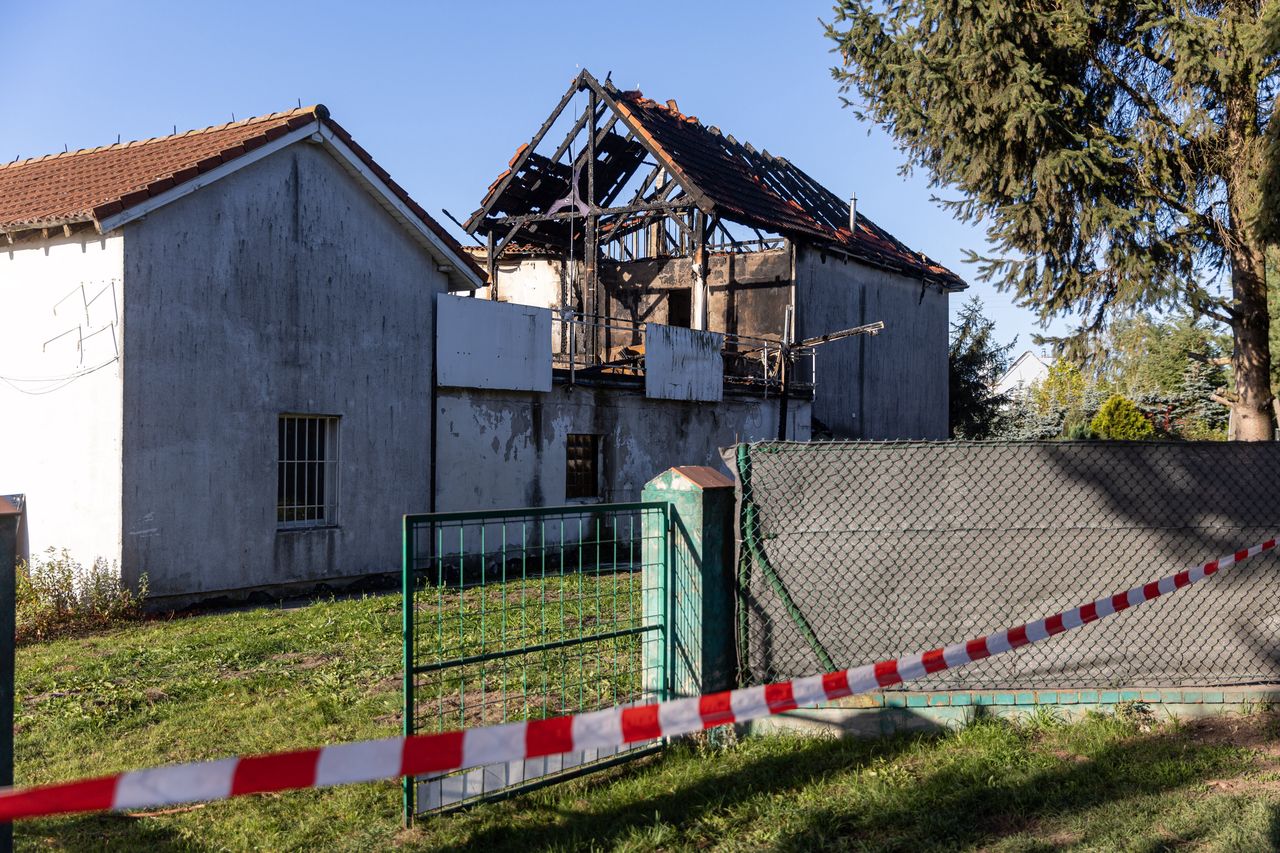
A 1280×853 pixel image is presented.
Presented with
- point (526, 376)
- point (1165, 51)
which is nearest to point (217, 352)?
point (526, 376)

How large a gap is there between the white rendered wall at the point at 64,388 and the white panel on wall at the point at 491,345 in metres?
4.59

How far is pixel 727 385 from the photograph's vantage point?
20.9 metres

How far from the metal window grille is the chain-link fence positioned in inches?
342

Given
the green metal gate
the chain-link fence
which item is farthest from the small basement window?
the chain-link fence

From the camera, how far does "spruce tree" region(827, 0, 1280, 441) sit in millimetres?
10891

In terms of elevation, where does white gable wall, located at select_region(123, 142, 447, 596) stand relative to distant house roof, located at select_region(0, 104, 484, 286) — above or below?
below

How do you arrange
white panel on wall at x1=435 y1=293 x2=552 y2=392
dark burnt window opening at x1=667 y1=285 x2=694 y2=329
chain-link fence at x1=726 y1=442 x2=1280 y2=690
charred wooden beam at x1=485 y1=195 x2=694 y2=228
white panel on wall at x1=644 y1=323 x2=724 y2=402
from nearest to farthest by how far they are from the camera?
chain-link fence at x1=726 y1=442 x2=1280 y2=690, white panel on wall at x1=435 y1=293 x2=552 y2=392, white panel on wall at x1=644 y1=323 x2=724 y2=402, charred wooden beam at x1=485 y1=195 x2=694 y2=228, dark burnt window opening at x1=667 y1=285 x2=694 y2=329

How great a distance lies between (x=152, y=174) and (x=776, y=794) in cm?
1095

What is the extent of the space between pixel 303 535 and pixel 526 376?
4.31m

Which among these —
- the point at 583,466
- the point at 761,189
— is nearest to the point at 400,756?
the point at 583,466

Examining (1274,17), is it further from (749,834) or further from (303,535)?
(303,535)

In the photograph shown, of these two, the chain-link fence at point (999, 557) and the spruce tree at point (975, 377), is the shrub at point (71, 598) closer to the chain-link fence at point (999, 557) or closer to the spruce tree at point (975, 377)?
the chain-link fence at point (999, 557)

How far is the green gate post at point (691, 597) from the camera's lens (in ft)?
18.8

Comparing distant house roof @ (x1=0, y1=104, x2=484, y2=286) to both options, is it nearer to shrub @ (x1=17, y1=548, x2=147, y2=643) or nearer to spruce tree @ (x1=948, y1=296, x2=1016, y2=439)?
shrub @ (x1=17, y1=548, x2=147, y2=643)
